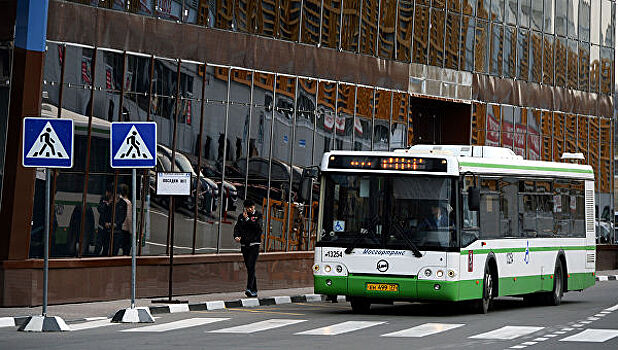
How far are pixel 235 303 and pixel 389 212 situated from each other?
13.2ft

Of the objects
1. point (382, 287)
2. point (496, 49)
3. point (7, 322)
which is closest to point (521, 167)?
point (382, 287)

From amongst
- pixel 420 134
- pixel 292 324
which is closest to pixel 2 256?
pixel 292 324

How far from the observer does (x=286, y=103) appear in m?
29.5

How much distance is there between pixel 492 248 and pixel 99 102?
7573 millimetres

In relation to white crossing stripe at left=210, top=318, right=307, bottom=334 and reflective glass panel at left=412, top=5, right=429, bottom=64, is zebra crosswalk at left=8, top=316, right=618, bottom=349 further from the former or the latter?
reflective glass panel at left=412, top=5, right=429, bottom=64

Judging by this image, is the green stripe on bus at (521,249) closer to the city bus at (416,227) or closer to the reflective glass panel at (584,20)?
the city bus at (416,227)

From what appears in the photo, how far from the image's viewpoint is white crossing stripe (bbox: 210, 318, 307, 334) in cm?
1788

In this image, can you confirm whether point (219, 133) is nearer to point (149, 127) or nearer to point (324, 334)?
point (149, 127)

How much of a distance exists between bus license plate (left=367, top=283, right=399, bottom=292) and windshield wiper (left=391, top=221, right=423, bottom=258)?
615 millimetres

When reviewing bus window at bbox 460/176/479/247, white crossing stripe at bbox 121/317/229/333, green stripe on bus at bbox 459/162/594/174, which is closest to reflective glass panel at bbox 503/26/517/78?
green stripe on bus at bbox 459/162/594/174

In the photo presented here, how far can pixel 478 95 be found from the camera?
3869 cm

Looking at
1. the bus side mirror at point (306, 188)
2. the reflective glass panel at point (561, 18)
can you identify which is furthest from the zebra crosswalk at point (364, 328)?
the reflective glass panel at point (561, 18)

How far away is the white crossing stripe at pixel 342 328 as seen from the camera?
17.9 metres

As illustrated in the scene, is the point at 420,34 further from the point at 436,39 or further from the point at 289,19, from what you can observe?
the point at 289,19
